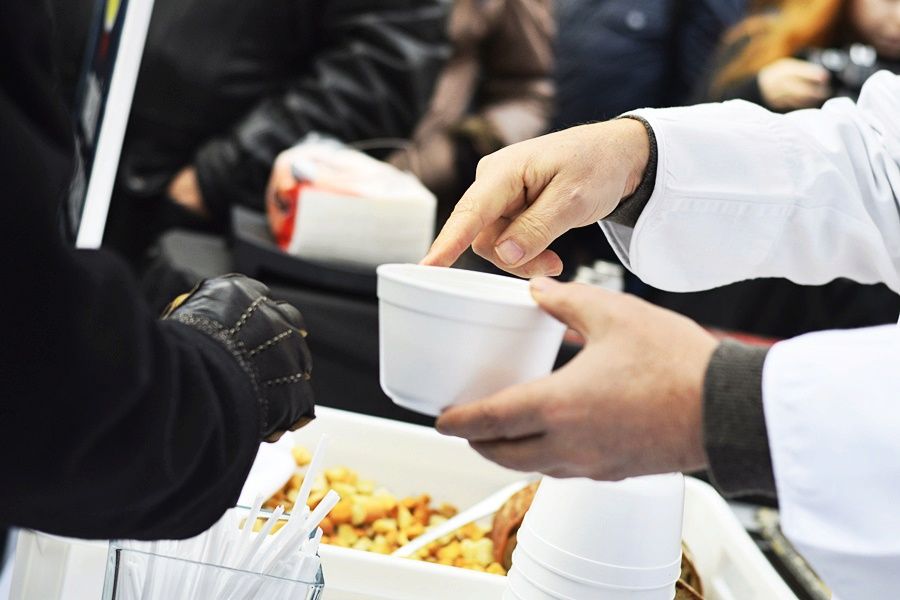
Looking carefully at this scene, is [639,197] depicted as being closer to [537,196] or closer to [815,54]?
[537,196]

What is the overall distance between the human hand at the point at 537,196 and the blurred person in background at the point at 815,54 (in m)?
1.34

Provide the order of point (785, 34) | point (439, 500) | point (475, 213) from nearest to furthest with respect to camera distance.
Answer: point (475, 213) < point (439, 500) < point (785, 34)

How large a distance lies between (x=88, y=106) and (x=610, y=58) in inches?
81.9

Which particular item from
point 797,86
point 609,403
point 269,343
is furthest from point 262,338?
point 797,86

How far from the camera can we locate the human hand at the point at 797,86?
2.30 m

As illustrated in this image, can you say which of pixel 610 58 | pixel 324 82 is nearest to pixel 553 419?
pixel 324 82

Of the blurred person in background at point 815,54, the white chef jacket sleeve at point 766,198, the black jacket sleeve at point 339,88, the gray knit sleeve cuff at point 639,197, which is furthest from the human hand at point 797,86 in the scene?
the gray knit sleeve cuff at point 639,197

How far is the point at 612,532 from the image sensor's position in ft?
2.99

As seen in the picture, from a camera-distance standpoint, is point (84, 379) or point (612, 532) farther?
point (612, 532)

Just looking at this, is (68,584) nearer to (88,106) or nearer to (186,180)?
(88,106)

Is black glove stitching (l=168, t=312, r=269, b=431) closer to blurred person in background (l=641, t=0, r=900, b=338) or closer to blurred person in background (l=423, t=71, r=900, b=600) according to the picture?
blurred person in background (l=423, t=71, r=900, b=600)

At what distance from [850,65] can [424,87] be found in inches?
39.5

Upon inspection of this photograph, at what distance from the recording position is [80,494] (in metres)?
0.70

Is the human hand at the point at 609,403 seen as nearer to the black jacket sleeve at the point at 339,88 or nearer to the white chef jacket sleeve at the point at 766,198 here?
the white chef jacket sleeve at the point at 766,198
